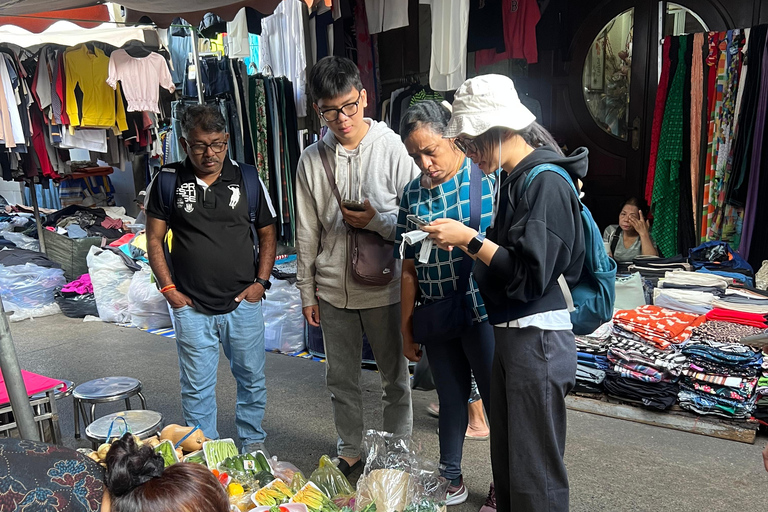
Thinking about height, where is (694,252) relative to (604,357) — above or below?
above

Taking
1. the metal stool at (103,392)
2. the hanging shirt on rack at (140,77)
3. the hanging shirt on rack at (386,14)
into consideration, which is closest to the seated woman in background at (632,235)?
the hanging shirt on rack at (386,14)

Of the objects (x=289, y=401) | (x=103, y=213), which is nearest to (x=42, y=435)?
(x=289, y=401)

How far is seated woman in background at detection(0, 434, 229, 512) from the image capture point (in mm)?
1294

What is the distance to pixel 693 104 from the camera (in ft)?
13.8

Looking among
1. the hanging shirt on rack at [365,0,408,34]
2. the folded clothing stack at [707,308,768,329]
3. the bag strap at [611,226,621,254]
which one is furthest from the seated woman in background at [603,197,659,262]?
the hanging shirt on rack at [365,0,408,34]

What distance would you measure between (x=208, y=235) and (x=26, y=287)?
14.9ft

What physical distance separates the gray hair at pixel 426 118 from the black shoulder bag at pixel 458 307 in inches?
8.8

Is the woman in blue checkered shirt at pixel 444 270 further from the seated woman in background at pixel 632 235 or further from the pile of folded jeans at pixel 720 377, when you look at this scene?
the seated woman in background at pixel 632 235

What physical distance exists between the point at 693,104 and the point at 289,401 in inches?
130

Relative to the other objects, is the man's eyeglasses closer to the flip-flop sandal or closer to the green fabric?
the flip-flop sandal

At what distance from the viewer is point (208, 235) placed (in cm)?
277

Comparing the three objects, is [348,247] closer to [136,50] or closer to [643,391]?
[643,391]

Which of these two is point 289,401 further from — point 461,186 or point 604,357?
point 461,186

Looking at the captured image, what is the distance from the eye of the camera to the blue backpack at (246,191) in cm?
274
